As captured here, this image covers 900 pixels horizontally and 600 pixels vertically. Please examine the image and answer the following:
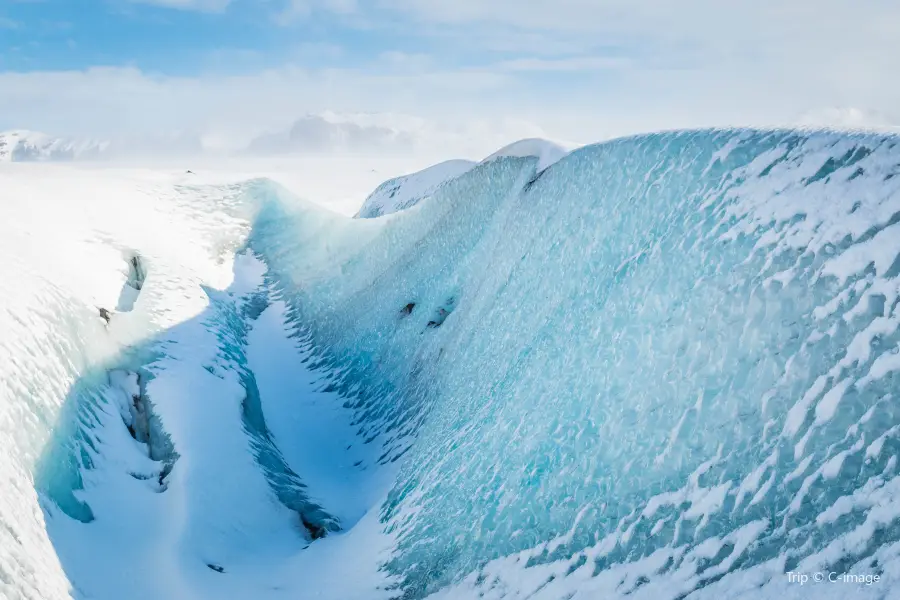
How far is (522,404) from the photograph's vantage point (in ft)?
33.8

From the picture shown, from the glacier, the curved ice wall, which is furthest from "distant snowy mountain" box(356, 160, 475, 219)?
the curved ice wall

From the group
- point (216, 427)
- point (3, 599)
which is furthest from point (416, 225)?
point (3, 599)

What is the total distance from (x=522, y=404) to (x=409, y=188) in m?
35.1

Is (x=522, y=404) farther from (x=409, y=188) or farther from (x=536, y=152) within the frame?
(x=409, y=188)

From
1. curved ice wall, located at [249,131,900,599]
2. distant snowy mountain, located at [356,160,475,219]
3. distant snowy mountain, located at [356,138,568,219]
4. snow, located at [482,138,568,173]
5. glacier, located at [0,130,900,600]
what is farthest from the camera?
distant snowy mountain, located at [356,160,475,219]

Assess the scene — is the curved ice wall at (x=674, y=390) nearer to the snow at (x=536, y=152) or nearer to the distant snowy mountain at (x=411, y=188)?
the snow at (x=536, y=152)

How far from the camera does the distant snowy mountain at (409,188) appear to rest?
3888 cm

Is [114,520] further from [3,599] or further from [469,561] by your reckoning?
[469,561]

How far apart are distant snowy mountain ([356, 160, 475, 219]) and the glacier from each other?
2067 cm

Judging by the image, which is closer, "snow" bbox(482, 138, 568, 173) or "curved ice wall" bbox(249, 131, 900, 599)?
"curved ice wall" bbox(249, 131, 900, 599)

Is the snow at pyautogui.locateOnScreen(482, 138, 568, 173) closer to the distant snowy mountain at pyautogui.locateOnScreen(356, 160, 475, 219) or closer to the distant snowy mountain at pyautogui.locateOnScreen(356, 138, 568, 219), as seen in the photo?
the distant snowy mountain at pyautogui.locateOnScreen(356, 138, 568, 219)

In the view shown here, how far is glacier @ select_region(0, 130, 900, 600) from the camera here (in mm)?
6160

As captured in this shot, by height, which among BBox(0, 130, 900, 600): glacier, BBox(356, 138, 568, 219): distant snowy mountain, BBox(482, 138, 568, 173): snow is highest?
BBox(356, 138, 568, 219): distant snowy mountain

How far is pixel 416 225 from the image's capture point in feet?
67.6
